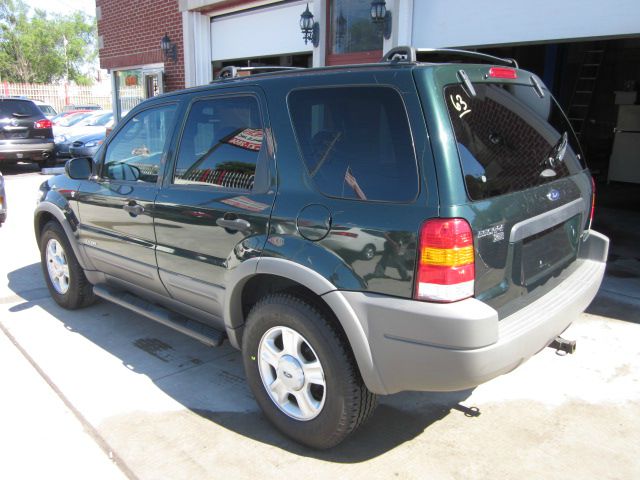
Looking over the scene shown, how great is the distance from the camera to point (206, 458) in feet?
9.11

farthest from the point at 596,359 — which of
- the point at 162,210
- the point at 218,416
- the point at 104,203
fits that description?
the point at 104,203

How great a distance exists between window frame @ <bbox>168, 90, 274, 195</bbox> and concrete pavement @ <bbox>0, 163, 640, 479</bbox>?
1.25m

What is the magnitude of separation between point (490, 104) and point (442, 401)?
5.88 feet

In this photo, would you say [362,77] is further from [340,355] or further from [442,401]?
[442,401]

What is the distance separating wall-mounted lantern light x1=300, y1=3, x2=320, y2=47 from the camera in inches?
316

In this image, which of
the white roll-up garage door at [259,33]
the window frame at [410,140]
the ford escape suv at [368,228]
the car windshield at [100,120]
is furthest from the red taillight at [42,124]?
the window frame at [410,140]

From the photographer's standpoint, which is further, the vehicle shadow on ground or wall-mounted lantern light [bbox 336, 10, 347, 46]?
wall-mounted lantern light [bbox 336, 10, 347, 46]

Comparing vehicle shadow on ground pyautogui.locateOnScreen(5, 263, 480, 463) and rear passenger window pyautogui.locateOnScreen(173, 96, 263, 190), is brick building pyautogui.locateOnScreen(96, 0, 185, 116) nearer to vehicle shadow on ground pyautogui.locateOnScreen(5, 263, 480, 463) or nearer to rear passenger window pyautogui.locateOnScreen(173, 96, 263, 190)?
vehicle shadow on ground pyautogui.locateOnScreen(5, 263, 480, 463)

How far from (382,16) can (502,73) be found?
15.1 ft

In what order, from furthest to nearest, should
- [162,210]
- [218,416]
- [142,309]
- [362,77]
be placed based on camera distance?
[142,309], [162,210], [218,416], [362,77]

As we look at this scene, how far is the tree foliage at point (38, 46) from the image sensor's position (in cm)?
5219

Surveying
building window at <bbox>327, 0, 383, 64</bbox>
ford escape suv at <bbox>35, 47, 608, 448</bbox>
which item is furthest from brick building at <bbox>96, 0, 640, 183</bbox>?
ford escape suv at <bbox>35, 47, 608, 448</bbox>

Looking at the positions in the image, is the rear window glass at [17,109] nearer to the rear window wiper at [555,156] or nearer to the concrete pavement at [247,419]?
the concrete pavement at [247,419]

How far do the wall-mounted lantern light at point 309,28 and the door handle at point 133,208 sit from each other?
5.31 meters
